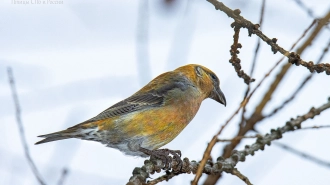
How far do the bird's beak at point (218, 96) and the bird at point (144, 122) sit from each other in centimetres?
31

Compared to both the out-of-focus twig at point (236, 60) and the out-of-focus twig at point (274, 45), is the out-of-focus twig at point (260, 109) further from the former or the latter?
the out-of-focus twig at point (274, 45)

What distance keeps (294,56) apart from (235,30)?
380 mm

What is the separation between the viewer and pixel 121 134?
5352 mm

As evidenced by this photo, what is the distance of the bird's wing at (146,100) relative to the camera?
561 centimetres

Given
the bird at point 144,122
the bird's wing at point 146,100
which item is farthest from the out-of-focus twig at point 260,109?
the bird's wing at point 146,100

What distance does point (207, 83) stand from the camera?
6.35 meters

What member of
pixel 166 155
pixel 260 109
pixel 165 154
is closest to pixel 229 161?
pixel 260 109

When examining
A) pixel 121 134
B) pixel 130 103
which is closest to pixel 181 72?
pixel 130 103

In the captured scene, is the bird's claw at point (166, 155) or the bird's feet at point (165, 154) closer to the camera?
the bird's claw at point (166, 155)

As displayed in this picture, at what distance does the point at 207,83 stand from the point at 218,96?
22cm

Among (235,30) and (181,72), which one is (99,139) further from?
(235,30)

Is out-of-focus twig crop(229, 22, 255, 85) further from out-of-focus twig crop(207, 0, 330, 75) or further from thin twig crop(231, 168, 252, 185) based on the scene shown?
thin twig crop(231, 168, 252, 185)

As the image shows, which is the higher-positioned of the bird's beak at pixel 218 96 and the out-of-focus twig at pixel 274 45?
the bird's beak at pixel 218 96

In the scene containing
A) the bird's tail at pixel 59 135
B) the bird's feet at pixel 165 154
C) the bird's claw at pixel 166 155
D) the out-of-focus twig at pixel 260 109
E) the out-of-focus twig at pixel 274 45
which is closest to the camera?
the out-of-focus twig at pixel 274 45
